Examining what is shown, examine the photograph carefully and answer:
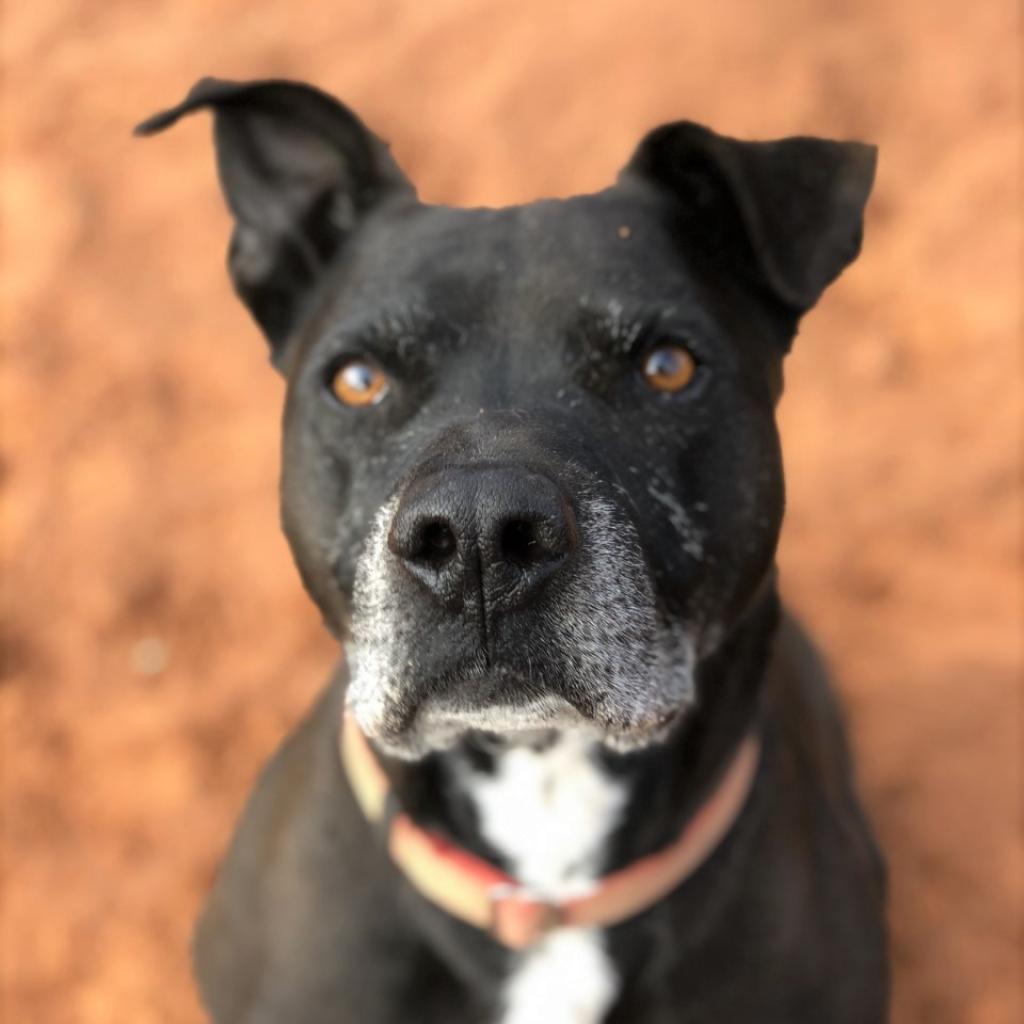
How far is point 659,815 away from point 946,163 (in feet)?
14.3

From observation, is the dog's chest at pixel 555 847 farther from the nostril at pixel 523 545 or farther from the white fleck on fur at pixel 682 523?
the nostril at pixel 523 545

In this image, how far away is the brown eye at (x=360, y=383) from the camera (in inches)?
87.6

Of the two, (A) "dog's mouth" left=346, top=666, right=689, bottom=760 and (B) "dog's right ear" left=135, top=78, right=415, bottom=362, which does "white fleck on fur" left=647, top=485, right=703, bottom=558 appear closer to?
(A) "dog's mouth" left=346, top=666, right=689, bottom=760

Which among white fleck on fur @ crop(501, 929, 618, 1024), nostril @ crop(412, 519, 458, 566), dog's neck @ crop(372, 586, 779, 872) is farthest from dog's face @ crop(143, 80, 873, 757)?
white fleck on fur @ crop(501, 929, 618, 1024)

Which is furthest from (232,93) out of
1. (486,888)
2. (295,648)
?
(295,648)

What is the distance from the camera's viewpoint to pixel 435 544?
1.76 metres

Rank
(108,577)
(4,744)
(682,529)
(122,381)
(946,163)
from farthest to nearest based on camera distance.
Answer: (946,163) < (122,381) < (108,577) < (4,744) < (682,529)

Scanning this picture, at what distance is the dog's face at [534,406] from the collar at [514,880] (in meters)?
0.29

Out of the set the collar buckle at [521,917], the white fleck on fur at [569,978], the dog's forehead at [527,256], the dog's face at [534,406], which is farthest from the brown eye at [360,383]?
the white fleck on fur at [569,978]

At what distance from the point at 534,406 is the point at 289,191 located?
0.91 meters

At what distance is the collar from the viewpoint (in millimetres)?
2266

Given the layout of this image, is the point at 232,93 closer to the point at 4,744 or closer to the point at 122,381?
the point at 4,744

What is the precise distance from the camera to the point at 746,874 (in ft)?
7.77

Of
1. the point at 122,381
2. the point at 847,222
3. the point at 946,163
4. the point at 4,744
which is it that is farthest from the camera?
the point at 946,163
